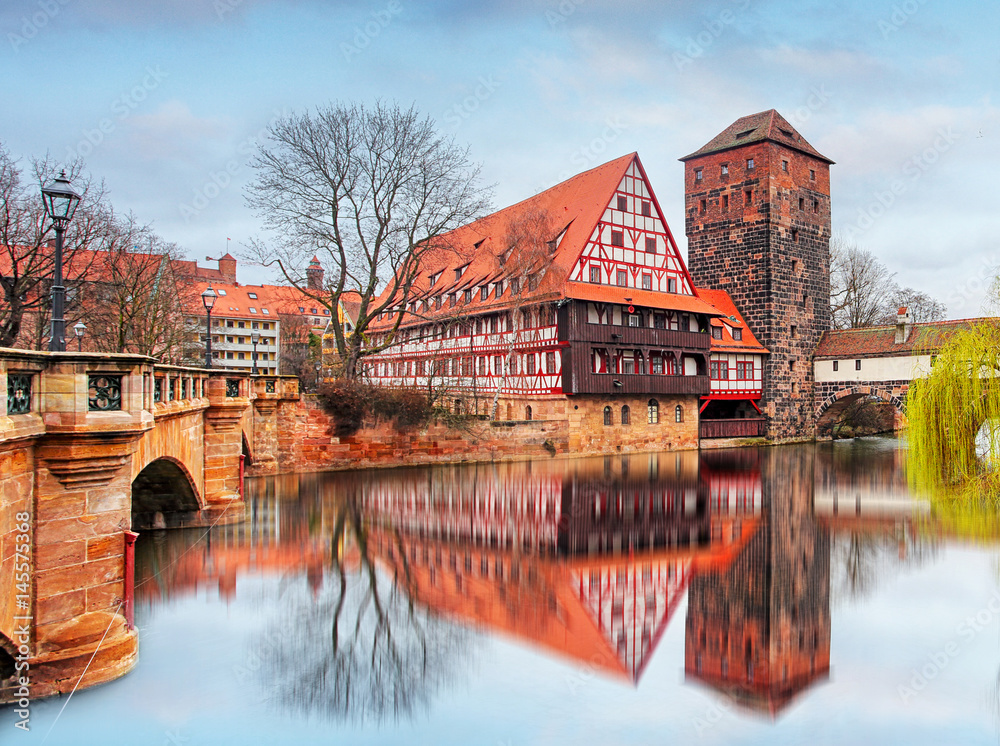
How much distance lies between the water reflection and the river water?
5 centimetres

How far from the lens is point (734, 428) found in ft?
117

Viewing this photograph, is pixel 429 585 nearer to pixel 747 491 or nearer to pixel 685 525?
pixel 685 525

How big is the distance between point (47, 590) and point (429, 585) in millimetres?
5336

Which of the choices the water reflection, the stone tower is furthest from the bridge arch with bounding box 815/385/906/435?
the water reflection

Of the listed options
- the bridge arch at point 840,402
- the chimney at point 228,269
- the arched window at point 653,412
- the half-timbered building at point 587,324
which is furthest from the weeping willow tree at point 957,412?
the chimney at point 228,269

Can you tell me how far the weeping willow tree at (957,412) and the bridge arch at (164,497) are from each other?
13.1m

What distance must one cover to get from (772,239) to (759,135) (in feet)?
16.8

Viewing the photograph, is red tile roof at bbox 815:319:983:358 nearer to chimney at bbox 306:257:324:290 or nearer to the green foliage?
the green foliage

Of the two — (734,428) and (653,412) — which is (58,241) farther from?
(734,428)

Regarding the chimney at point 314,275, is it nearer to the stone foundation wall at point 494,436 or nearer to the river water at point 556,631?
the stone foundation wall at point 494,436

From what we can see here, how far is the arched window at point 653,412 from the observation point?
31214 millimetres

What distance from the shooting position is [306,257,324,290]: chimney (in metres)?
24.1

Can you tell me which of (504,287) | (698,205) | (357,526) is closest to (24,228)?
(357,526)

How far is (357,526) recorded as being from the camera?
14445 millimetres
